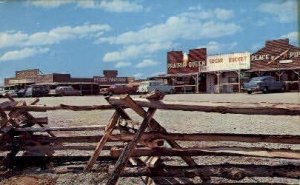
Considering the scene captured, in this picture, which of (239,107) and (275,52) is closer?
(239,107)

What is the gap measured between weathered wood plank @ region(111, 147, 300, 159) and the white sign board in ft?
156

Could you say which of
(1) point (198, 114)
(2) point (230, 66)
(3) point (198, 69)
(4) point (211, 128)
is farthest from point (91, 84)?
(4) point (211, 128)

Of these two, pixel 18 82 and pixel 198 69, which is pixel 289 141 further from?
pixel 18 82

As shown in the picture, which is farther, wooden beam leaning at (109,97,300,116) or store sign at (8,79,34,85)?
store sign at (8,79,34,85)

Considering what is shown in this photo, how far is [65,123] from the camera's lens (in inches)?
673

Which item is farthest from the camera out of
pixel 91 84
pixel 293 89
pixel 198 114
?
pixel 91 84

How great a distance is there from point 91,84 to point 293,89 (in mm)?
36029

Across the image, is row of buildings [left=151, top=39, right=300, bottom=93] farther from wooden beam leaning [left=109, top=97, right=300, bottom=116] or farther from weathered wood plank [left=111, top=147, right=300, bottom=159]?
wooden beam leaning [left=109, top=97, right=300, bottom=116]

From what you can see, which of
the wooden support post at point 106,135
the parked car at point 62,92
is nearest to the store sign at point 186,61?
the parked car at point 62,92

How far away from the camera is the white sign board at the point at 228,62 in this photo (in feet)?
178

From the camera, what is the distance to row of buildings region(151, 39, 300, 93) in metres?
50.0

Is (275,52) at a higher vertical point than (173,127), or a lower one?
higher

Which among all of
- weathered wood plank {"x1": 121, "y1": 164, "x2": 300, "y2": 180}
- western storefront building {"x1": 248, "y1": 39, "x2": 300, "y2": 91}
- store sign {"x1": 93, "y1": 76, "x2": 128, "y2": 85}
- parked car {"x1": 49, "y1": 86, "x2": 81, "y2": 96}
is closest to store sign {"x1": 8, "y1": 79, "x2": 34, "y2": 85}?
store sign {"x1": 93, "y1": 76, "x2": 128, "y2": 85}

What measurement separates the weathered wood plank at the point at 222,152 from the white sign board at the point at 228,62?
47.6 metres
